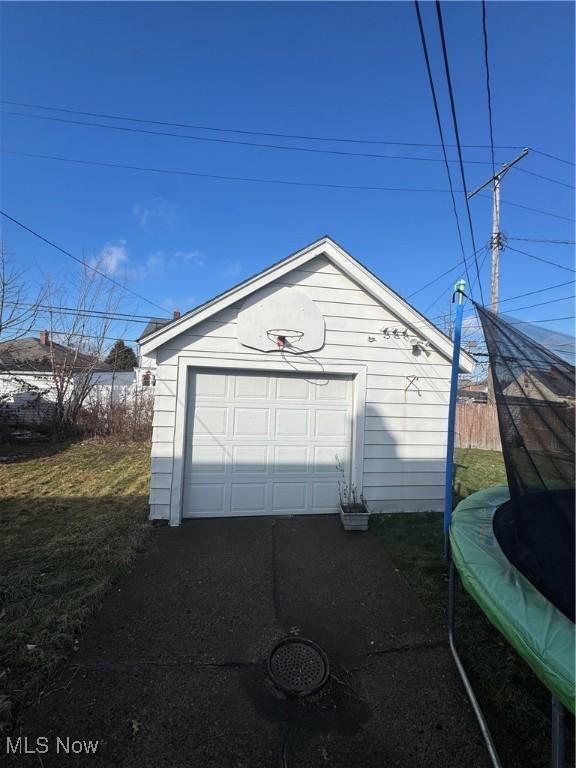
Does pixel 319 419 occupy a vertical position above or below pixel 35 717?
above

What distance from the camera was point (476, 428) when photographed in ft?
43.2

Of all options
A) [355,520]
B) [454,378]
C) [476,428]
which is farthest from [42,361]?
[476,428]

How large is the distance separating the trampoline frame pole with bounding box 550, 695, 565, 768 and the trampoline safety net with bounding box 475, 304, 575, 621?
0.37m

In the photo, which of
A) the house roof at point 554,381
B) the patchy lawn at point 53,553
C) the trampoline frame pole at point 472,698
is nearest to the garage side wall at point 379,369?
the patchy lawn at point 53,553

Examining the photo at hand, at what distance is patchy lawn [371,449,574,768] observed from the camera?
6.25 feet

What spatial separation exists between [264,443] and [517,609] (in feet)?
12.6

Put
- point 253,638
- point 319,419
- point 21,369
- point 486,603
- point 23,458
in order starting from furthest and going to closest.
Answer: point 21,369 → point 23,458 → point 319,419 → point 253,638 → point 486,603

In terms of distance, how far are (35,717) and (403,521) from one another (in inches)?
168

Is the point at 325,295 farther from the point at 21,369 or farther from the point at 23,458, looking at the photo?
the point at 21,369

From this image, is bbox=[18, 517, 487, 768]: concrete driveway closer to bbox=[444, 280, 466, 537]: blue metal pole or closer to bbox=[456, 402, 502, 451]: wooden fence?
bbox=[444, 280, 466, 537]: blue metal pole

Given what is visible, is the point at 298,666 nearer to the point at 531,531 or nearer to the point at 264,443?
the point at 531,531

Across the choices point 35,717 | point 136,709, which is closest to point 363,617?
point 136,709

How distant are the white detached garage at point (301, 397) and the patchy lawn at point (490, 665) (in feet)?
3.90

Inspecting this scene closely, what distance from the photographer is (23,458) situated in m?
9.07
